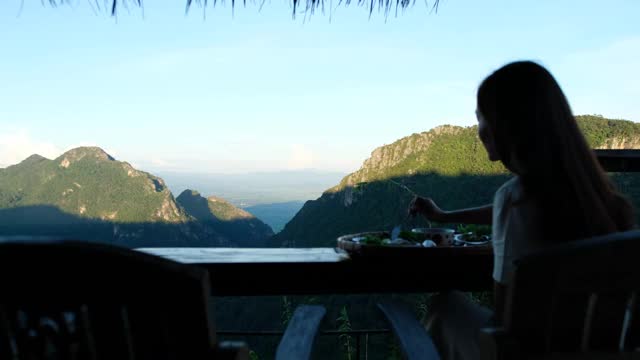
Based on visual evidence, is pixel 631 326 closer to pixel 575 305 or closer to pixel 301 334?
pixel 575 305

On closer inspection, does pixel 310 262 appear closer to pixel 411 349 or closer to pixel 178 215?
pixel 411 349

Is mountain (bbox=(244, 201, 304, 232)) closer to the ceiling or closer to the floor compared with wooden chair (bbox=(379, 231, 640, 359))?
closer to the floor

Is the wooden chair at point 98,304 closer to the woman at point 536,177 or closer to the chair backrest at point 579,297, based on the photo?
the chair backrest at point 579,297

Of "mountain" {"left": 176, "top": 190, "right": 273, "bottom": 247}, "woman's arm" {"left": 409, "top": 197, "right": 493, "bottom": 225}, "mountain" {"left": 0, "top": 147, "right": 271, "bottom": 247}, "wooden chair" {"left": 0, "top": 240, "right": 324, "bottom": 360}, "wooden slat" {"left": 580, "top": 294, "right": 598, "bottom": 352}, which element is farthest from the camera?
"mountain" {"left": 176, "top": 190, "right": 273, "bottom": 247}

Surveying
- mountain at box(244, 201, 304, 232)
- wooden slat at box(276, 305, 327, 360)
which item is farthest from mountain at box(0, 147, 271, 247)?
wooden slat at box(276, 305, 327, 360)

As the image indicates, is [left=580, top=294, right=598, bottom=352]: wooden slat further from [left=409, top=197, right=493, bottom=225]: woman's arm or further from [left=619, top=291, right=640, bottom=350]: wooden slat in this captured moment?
[left=409, top=197, right=493, bottom=225]: woman's arm

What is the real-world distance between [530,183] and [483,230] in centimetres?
67

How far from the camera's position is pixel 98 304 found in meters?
0.56

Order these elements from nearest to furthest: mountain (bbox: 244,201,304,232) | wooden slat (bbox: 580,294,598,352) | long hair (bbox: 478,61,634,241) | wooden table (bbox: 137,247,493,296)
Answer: wooden slat (bbox: 580,294,598,352) < long hair (bbox: 478,61,634,241) < wooden table (bbox: 137,247,493,296) < mountain (bbox: 244,201,304,232)

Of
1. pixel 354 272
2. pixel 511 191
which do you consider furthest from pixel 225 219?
pixel 511 191

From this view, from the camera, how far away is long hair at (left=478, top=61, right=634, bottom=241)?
93 cm

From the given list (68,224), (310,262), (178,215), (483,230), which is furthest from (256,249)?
(68,224)

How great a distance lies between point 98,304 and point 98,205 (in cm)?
6077

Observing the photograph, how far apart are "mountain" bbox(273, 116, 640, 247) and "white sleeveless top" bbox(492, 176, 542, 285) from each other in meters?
15.5
